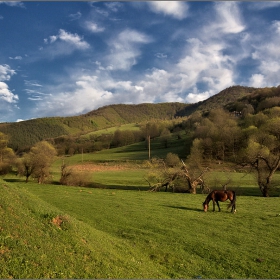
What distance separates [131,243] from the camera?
52.4ft

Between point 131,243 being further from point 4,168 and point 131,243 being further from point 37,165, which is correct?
point 4,168

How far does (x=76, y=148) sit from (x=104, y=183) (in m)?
112

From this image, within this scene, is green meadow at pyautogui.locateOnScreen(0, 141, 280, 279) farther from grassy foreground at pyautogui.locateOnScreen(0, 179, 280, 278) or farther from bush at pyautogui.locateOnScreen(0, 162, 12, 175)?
bush at pyautogui.locateOnScreen(0, 162, 12, 175)

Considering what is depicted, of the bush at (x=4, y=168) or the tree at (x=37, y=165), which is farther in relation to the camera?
the bush at (x=4, y=168)

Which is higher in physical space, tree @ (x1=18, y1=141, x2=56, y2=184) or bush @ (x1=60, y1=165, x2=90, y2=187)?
tree @ (x1=18, y1=141, x2=56, y2=184)

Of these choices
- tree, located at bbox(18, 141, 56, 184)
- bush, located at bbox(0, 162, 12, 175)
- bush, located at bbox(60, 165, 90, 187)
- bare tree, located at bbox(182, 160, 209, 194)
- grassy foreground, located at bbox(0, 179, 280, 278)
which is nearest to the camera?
grassy foreground, located at bbox(0, 179, 280, 278)

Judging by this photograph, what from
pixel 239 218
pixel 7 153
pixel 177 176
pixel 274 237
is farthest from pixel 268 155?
pixel 7 153

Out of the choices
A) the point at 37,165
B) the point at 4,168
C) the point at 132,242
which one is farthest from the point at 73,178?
the point at 132,242

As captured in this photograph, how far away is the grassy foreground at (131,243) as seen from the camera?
964cm

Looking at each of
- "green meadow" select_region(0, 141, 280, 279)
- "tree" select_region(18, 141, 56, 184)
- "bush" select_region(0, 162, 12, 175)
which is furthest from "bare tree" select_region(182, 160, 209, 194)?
"bush" select_region(0, 162, 12, 175)

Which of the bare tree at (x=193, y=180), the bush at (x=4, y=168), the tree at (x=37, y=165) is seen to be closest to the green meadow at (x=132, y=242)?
the bare tree at (x=193, y=180)

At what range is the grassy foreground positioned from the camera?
964 centimetres

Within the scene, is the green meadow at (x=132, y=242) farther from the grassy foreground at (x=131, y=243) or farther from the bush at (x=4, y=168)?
the bush at (x=4, y=168)

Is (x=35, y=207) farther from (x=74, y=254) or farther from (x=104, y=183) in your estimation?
(x=104, y=183)
